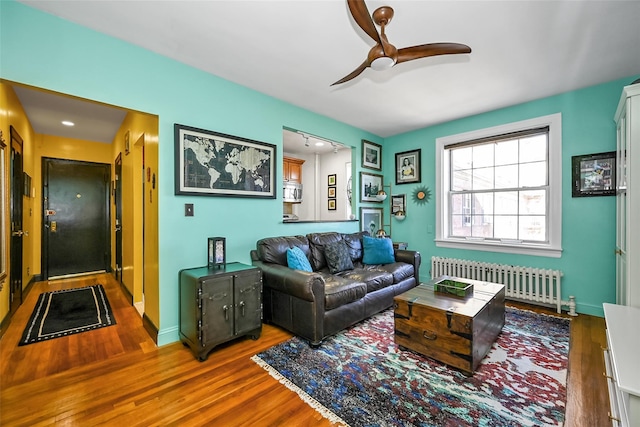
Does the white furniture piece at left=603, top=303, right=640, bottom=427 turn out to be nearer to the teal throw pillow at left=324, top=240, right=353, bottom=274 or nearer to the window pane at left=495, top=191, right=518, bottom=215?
the window pane at left=495, top=191, right=518, bottom=215

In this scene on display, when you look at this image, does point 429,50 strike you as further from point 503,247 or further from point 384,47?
point 503,247

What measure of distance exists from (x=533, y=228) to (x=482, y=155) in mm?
1257

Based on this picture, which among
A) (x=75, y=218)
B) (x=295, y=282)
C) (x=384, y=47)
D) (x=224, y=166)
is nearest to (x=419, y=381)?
(x=295, y=282)

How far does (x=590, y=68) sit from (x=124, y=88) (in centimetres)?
446

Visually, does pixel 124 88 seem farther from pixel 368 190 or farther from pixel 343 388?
pixel 368 190

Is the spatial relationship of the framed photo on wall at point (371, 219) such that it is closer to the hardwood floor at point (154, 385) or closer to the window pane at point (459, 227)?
the window pane at point (459, 227)

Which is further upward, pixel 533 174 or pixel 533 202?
pixel 533 174

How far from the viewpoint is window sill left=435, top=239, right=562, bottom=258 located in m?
3.44

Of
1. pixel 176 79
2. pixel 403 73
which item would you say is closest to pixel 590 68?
pixel 403 73

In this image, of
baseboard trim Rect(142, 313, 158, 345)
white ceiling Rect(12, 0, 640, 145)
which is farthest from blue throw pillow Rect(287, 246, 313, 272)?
white ceiling Rect(12, 0, 640, 145)

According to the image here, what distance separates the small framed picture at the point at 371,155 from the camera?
4789 mm

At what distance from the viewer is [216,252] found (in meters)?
2.66

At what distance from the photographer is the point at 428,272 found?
4527 millimetres

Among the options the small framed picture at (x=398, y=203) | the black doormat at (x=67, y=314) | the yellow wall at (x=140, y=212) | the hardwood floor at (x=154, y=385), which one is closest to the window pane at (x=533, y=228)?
the hardwood floor at (x=154, y=385)
